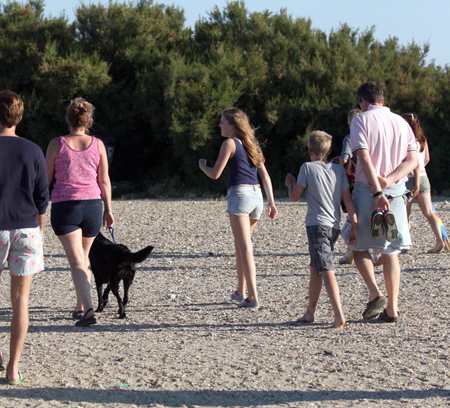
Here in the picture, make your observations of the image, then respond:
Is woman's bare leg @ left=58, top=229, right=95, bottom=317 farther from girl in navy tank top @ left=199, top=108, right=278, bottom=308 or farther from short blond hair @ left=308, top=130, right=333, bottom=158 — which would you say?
short blond hair @ left=308, top=130, right=333, bottom=158

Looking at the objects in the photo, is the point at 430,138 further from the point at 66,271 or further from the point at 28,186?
the point at 28,186

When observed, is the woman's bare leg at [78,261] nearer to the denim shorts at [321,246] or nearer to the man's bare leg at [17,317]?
the man's bare leg at [17,317]

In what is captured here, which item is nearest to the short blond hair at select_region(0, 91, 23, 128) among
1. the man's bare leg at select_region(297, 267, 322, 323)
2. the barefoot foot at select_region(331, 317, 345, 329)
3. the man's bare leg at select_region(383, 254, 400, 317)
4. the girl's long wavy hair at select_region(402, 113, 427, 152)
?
the man's bare leg at select_region(297, 267, 322, 323)

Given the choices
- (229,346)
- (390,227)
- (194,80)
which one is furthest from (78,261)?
(194,80)

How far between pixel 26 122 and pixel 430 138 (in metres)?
13.1

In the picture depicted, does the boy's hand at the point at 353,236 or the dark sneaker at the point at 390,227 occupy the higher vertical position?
the dark sneaker at the point at 390,227

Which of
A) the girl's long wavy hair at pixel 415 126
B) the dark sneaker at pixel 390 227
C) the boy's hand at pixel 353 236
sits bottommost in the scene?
the boy's hand at pixel 353 236

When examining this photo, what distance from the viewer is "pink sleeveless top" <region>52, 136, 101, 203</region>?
465 cm

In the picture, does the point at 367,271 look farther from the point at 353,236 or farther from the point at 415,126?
the point at 415,126

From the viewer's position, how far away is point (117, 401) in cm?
327

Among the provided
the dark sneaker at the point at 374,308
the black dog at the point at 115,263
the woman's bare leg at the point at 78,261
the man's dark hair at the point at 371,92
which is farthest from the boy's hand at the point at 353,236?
the woman's bare leg at the point at 78,261

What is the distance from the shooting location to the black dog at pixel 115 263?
4.99 metres

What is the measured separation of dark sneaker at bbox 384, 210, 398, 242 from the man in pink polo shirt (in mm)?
120

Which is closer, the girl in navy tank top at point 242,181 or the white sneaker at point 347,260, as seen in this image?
the girl in navy tank top at point 242,181
